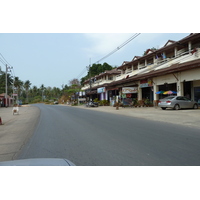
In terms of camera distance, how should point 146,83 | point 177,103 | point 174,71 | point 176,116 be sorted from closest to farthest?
point 176,116, point 177,103, point 174,71, point 146,83

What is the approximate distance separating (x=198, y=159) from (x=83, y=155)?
2.85 metres

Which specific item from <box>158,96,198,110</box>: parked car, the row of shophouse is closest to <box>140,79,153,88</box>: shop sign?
the row of shophouse

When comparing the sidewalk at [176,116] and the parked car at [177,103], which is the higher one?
the parked car at [177,103]

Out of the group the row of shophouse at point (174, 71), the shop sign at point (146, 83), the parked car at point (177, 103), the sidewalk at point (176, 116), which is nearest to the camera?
the sidewalk at point (176, 116)

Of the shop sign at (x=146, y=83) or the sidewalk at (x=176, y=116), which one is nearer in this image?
the sidewalk at (x=176, y=116)

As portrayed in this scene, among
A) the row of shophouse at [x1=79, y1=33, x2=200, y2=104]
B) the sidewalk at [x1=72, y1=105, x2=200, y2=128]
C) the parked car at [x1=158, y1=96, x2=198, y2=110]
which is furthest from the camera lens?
the row of shophouse at [x1=79, y1=33, x2=200, y2=104]

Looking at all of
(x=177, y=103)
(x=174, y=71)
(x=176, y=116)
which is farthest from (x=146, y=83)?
(x=176, y=116)

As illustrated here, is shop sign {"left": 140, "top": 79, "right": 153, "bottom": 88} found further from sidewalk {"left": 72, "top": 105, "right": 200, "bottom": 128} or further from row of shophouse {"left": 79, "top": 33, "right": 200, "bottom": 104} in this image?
sidewalk {"left": 72, "top": 105, "right": 200, "bottom": 128}

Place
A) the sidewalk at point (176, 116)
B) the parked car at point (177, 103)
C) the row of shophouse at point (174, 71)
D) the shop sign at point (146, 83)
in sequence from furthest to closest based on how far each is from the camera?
the shop sign at point (146, 83) → the row of shophouse at point (174, 71) → the parked car at point (177, 103) → the sidewalk at point (176, 116)

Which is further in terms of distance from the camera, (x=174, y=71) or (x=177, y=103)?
(x=174, y=71)

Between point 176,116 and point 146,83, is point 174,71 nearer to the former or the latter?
point 146,83

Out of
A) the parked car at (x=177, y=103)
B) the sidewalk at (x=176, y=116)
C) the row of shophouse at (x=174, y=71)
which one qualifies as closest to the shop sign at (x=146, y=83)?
the row of shophouse at (x=174, y=71)

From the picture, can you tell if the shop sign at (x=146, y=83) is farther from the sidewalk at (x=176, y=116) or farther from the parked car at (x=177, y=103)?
the sidewalk at (x=176, y=116)

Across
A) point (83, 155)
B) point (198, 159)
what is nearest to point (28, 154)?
point (83, 155)
